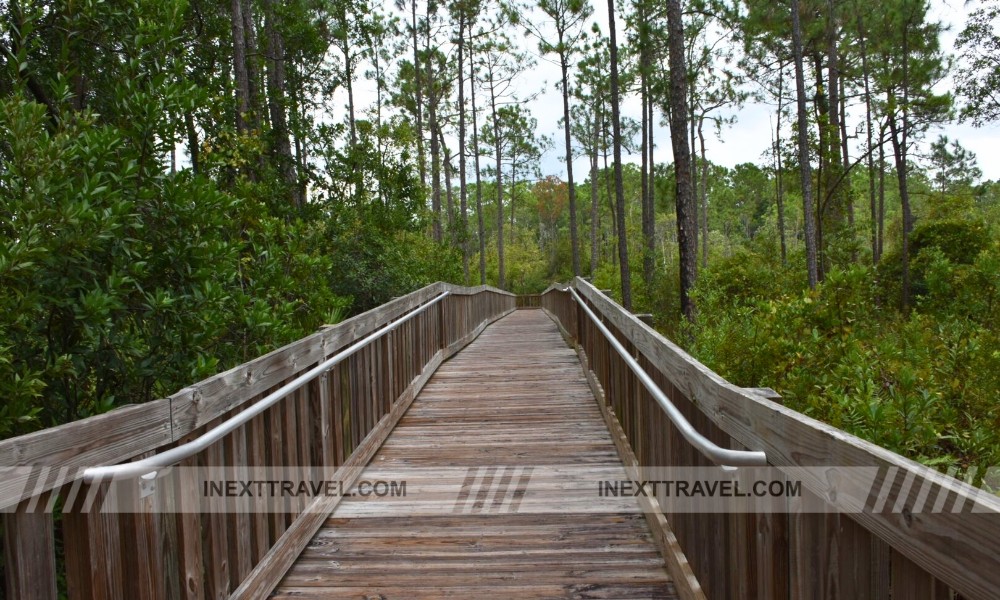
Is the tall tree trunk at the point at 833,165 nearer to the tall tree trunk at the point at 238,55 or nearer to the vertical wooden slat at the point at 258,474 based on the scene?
the tall tree trunk at the point at 238,55

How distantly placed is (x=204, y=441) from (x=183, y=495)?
0.21 meters

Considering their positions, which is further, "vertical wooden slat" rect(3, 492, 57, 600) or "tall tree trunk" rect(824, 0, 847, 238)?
"tall tree trunk" rect(824, 0, 847, 238)

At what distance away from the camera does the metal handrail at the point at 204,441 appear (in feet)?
5.77

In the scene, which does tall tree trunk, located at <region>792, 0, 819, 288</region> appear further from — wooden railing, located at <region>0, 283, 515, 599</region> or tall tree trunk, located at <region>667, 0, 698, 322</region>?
wooden railing, located at <region>0, 283, 515, 599</region>

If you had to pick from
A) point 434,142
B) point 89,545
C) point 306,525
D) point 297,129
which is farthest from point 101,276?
point 434,142

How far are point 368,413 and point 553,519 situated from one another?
180 centimetres

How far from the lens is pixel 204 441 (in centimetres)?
225

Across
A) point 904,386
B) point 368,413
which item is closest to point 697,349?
point 904,386

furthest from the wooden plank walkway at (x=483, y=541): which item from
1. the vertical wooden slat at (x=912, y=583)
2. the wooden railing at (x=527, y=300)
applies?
the wooden railing at (x=527, y=300)

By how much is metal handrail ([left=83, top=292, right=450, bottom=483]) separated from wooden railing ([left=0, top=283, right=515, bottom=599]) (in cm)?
5

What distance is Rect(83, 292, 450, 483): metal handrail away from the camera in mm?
1758

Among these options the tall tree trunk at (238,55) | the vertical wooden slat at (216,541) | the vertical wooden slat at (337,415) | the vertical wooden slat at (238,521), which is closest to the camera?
the vertical wooden slat at (216,541)

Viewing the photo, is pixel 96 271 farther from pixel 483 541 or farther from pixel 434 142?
pixel 434 142

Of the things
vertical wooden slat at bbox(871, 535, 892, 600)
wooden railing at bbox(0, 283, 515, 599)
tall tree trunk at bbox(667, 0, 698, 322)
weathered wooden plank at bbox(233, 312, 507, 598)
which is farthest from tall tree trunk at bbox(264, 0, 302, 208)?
vertical wooden slat at bbox(871, 535, 892, 600)
